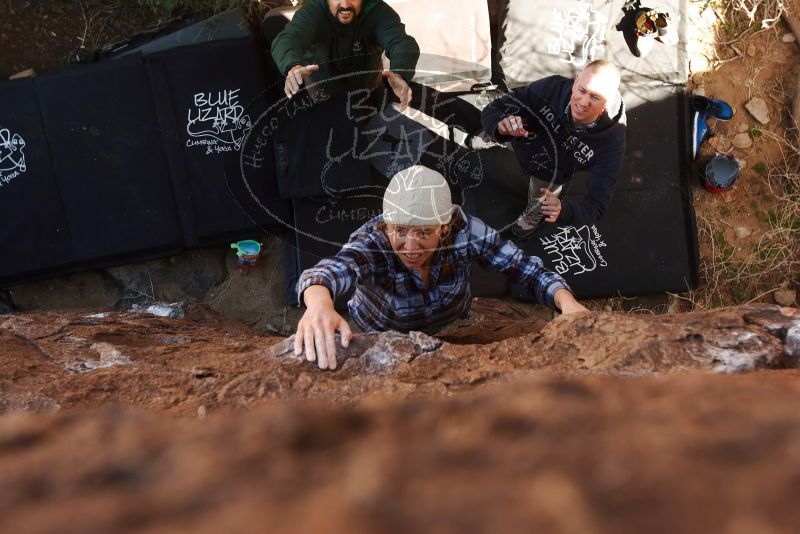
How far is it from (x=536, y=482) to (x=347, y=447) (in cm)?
19

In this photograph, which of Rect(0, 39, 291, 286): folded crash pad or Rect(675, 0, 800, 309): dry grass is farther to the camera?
Rect(675, 0, 800, 309): dry grass

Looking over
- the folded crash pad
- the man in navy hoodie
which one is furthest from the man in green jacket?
the man in navy hoodie

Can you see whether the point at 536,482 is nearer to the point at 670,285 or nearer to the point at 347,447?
the point at 347,447

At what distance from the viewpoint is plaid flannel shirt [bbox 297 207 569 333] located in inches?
85.4

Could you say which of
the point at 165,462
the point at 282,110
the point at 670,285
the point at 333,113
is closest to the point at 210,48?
the point at 282,110

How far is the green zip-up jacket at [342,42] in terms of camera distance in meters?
Result: 3.37

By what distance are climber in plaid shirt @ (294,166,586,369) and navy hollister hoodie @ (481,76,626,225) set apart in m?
1.36

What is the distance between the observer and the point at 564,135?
3521 mm

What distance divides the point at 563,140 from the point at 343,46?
1.27 meters

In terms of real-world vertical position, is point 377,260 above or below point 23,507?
below

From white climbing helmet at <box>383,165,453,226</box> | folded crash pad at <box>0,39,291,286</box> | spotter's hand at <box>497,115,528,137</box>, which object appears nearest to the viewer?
white climbing helmet at <box>383,165,453,226</box>

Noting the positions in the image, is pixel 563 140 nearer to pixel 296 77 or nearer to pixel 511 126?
pixel 511 126

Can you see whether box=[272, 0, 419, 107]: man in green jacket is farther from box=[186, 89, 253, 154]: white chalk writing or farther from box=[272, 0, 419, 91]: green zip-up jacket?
box=[186, 89, 253, 154]: white chalk writing

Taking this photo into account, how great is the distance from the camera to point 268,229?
12.9 feet
